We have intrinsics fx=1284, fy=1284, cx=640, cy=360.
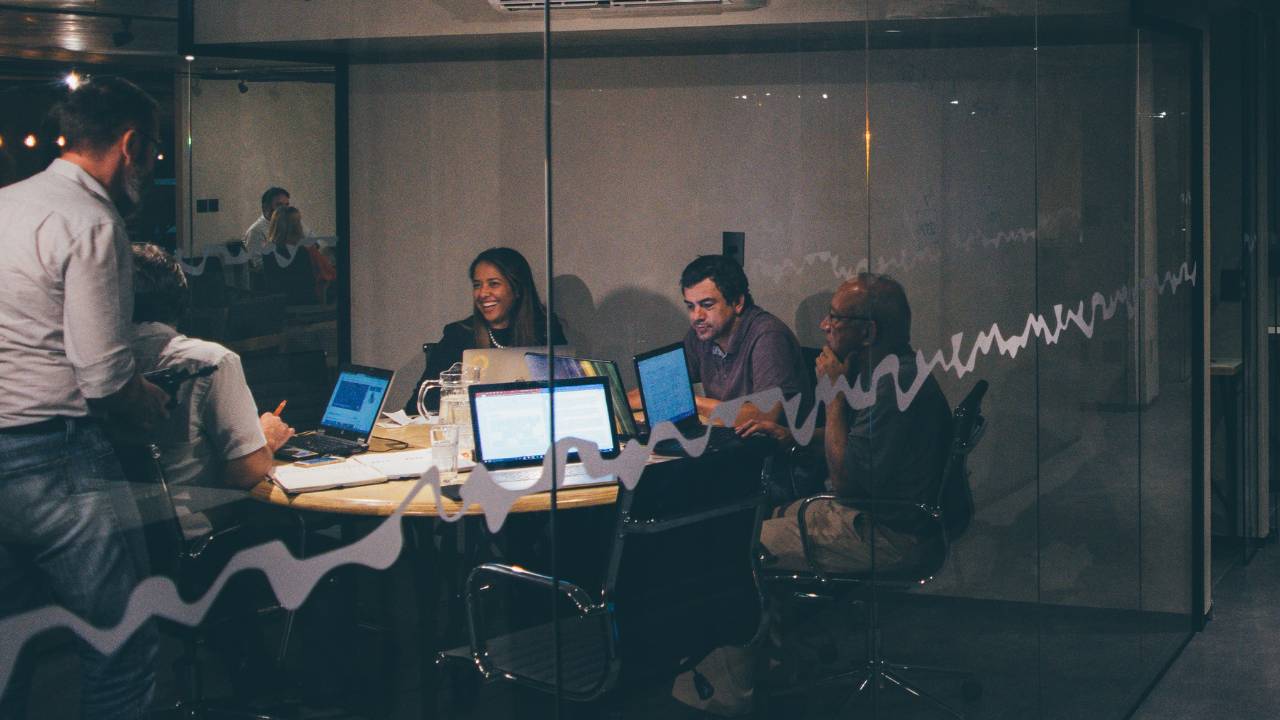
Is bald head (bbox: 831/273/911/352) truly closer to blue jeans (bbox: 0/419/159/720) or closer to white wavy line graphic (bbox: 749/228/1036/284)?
white wavy line graphic (bbox: 749/228/1036/284)

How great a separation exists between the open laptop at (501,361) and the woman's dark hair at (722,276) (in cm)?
30

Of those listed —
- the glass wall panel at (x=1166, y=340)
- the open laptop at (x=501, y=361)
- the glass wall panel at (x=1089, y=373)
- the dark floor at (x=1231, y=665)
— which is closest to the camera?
the open laptop at (x=501, y=361)

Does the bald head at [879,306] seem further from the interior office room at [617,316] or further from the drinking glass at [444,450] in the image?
the drinking glass at [444,450]

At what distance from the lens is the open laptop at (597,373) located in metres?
2.02

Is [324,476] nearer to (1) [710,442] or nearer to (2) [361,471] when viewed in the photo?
(2) [361,471]

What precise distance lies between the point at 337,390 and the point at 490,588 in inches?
19.7

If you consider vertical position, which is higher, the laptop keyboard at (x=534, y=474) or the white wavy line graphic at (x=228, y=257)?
the white wavy line graphic at (x=228, y=257)

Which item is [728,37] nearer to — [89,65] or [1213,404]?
[89,65]

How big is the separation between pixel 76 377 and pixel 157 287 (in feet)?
0.46

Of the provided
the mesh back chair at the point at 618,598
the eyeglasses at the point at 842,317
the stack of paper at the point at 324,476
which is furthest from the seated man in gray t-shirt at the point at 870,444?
the stack of paper at the point at 324,476

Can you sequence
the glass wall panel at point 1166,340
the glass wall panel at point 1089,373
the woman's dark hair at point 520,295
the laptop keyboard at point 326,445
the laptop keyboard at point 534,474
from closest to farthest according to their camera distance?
the laptop keyboard at point 326,445 < the woman's dark hair at point 520,295 < the laptop keyboard at point 534,474 < the glass wall panel at point 1089,373 < the glass wall panel at point 1166,340

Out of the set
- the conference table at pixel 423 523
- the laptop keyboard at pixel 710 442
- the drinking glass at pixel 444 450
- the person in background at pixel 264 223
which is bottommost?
the conference table at pixel 423 523

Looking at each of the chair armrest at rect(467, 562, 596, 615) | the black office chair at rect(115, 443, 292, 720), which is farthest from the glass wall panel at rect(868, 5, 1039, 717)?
the black office chair at rect(115, 443, 292, 720)

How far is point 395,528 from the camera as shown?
6.10 feet
